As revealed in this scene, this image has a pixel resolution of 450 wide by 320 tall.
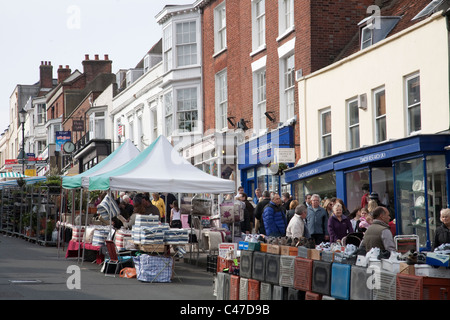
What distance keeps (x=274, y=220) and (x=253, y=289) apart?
6492mm

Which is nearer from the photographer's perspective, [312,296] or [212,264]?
[312,296]

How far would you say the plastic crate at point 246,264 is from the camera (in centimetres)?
1151

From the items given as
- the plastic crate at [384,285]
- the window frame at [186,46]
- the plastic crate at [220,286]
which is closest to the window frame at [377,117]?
the plastic crate at [220,286]

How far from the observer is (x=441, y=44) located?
1689cm

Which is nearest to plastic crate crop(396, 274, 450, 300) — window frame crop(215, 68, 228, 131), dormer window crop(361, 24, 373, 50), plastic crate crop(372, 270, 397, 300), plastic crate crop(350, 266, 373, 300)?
plastic crate crop(372, 270, 397, 300)

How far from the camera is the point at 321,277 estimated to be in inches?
387

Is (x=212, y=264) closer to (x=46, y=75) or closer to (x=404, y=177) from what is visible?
(x=404, y=177)

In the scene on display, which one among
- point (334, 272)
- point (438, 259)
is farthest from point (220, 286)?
point (438, 259)

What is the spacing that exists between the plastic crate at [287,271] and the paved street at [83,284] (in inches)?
94.2

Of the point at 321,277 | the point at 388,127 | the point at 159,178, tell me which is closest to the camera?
the point at 321,277

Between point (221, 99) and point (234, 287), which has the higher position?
point (221, 99)

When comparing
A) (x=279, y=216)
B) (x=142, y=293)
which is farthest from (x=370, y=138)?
(x=142, y=293)

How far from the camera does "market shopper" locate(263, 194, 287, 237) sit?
57.9ft

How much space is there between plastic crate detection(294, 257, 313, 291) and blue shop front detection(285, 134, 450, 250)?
21.5 feet
